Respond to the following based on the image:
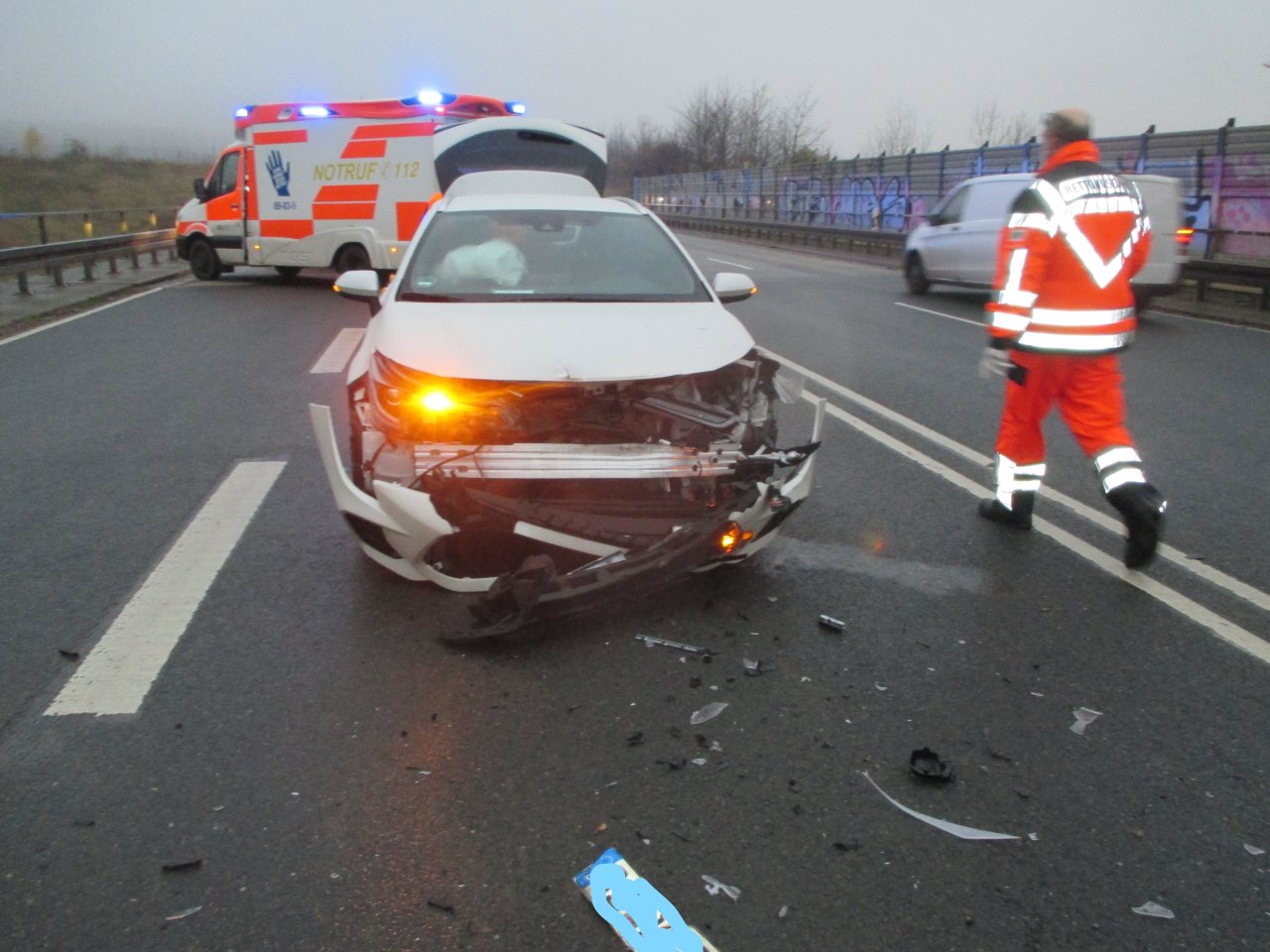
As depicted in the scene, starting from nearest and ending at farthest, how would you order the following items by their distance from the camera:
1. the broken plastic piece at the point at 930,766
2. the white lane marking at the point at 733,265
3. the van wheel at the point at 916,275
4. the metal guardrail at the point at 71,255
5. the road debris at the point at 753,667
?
the broken plastic piece at the point at 930,766, the road debris at the point at 753,667, the metal guardrail at the point at 71,255, the van wheel at the point at 916,275, the white lane marking at the point at 733,265

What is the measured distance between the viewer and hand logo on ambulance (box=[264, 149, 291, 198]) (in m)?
16.7

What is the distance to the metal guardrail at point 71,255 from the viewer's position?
603 inches

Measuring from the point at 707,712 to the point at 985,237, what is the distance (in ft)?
44.3

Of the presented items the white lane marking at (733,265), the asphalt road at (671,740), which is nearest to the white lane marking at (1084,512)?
the asphalt road at (671,740)

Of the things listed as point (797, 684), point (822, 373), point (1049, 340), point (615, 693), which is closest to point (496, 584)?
point (615, 693)

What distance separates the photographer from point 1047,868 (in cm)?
268

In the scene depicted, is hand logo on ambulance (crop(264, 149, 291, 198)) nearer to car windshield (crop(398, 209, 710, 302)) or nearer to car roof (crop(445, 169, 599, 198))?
car roof (crop(445, 169, 599, 198))

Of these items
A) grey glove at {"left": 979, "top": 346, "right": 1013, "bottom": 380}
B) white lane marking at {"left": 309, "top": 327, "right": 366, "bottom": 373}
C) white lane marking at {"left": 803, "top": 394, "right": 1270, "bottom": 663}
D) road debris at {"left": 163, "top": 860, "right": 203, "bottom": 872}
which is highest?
grey glove at {"left": 979, "top": 346, "right": 1013, "bottom": 380}

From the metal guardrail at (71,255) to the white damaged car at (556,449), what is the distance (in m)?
13.1

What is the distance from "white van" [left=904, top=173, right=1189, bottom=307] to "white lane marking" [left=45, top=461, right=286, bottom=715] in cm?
1050

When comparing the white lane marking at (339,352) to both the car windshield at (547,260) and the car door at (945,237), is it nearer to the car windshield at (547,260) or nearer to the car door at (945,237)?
the car windshield at (547,260)

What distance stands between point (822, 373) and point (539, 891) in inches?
299

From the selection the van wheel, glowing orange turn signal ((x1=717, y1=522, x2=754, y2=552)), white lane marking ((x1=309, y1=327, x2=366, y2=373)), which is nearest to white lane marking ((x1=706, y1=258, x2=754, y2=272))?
the van wheel

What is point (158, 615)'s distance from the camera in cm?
420
